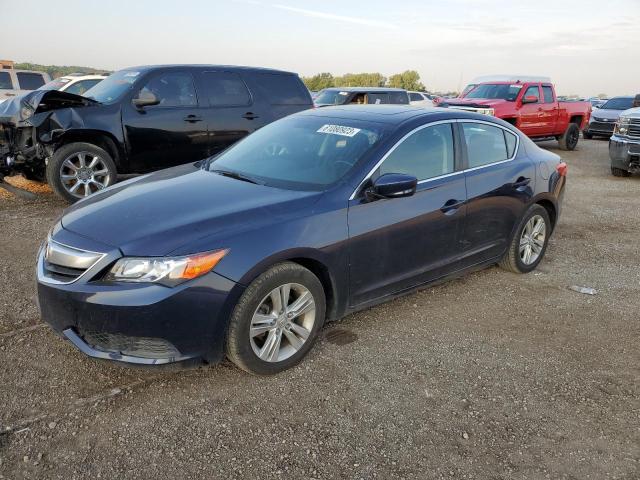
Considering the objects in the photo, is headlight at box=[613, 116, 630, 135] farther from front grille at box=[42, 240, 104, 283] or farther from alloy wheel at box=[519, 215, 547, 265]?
front grille at box=[42, 240, 104, 283]

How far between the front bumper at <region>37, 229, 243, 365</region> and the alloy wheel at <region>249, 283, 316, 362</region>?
0.26 metres

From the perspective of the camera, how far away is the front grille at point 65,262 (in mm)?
2863

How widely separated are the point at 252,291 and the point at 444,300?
208 centimetres

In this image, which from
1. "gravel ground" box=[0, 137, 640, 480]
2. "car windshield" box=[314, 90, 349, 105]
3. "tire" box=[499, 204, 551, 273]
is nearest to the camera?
"gravel ground" box=[0, 137, 640, 480]

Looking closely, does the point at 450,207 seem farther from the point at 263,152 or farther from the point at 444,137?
the point at 263,152

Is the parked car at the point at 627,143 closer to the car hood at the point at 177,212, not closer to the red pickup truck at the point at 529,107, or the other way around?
the red pickup truck at the point at 529,107

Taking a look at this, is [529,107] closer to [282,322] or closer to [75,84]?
[75,84]

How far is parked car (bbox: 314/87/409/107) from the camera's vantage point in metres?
14.7

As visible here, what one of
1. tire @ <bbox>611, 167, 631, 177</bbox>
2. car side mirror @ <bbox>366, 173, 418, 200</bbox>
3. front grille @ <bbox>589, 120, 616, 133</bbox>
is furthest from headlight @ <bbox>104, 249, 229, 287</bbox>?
front grille @ <bbox>589, 120, 616, 133</bbox>

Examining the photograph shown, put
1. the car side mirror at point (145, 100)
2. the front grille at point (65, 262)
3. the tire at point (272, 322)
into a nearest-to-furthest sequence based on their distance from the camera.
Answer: the front grille at point (65, 262)
the tire at point (272, 322)
the car side mirror at point (145, 100)

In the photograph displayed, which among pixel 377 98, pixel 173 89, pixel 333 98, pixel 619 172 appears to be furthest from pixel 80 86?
pixel 619 172

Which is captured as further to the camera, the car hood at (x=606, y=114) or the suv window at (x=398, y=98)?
the car hood at (x=606, y=114)

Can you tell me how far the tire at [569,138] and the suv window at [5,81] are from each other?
54.0 feet

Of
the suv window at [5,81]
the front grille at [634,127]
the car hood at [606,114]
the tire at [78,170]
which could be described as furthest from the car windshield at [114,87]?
the car hood at [606,114]
